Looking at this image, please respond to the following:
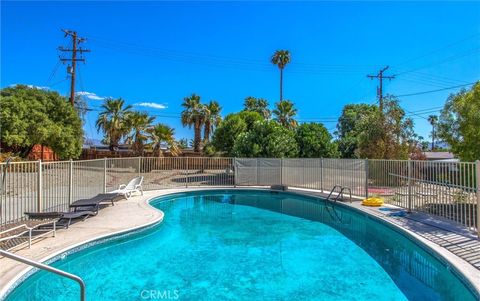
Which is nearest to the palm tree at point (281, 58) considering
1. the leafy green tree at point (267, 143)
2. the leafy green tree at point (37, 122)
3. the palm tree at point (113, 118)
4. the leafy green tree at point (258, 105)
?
the leafy green tree at point (258, 105)

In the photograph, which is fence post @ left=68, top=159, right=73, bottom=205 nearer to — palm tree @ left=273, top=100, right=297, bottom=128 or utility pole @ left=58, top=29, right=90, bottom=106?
utility pole @ left=58, top=29, right=90, bottom=106

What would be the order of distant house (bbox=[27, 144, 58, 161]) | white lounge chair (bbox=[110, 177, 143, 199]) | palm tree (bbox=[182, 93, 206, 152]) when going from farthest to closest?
palm tree (bbox=[182, 93, 206, 152]), distant house (bbox=[27, 144, 58, 161]), white lounge chair (bbox=[110, 177, 143, 199])

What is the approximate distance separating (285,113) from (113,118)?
61.0ft

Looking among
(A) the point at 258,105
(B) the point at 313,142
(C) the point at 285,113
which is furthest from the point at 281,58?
(B) the point at 313,142

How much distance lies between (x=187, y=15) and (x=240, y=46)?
10.4 m

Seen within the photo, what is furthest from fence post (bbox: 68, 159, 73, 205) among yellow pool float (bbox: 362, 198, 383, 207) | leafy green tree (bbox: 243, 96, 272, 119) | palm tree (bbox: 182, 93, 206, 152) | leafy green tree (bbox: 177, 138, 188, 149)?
leafy green tree (bbox: 243, 96, 272, 119)

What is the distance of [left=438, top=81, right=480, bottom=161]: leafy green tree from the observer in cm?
1007

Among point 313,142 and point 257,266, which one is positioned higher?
point 313,142

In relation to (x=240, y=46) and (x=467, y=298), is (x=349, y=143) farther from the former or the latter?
(x=467, y=298)

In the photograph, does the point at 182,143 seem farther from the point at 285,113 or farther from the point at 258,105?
the point at 285,113

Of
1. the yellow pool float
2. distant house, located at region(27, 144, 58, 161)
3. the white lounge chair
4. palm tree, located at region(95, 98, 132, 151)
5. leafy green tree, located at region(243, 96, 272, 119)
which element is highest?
leafy green tree, located at region(243, 96, 272, 119)

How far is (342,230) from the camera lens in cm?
1029

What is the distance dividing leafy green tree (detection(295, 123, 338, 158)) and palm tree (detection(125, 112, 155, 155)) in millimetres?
14104

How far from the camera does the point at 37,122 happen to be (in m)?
23.3
